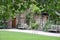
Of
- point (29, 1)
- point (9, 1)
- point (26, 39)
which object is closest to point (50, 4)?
point (29, 1)

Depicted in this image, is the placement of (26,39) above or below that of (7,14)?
below

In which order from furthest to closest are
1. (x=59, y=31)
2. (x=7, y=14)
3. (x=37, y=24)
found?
(x=37, y=24) < (x=59, y=31) < (x=7, y=14)

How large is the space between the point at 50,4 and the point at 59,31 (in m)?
15.6

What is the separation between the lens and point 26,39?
11.6m

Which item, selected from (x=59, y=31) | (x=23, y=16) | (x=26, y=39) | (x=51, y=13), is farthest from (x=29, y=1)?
(x=23, y=16)

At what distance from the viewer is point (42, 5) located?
1569mm

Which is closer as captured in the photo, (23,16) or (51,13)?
(51,13)

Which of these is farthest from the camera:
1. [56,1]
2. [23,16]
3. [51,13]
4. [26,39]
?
[23,16]

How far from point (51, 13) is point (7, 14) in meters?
0.48

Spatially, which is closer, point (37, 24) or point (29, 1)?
point (29, 1)

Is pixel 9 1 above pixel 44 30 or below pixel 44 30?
above

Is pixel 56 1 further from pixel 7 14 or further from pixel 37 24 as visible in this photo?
pixel 37 24

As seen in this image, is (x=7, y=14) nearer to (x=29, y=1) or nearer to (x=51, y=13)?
(x=29, y=1)

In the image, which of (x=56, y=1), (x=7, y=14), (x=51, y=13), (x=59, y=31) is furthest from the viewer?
(x=59, y=31)
